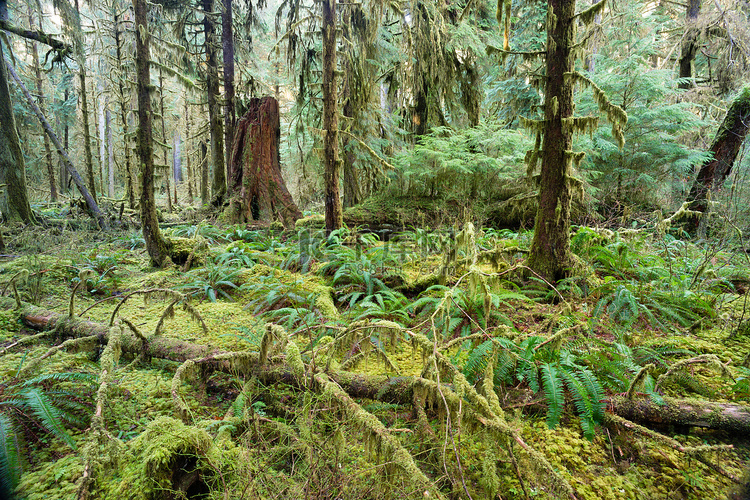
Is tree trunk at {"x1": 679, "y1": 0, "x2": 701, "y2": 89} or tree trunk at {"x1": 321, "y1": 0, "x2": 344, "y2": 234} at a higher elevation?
tree trunk at {"x1": 679, "y1": 0, "x2": 701, "y2": 89}

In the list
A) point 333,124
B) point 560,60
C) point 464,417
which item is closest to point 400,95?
point 333,124

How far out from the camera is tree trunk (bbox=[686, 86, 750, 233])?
6.53 metres

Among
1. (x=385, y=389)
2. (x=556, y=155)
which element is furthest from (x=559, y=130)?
(x=385, y=389)

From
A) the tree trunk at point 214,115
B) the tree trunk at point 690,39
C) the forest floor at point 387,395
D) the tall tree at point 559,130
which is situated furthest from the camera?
the tree trunk at point 214,115

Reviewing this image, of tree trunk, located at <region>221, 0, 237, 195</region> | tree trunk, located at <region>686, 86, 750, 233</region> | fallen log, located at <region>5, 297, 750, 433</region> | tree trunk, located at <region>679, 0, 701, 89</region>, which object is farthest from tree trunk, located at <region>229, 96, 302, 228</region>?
tree trunk, located at <region>679, 0, 701, 89</region>

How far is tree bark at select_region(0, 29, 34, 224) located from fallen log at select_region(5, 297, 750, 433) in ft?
23.6

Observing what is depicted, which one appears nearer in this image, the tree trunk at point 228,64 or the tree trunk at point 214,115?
the tree trunk at point 228,64

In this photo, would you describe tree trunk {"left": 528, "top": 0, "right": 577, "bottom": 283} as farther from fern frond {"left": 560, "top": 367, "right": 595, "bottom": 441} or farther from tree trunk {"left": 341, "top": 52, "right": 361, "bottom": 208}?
tree trunk {"left": 341, "top": 52, "right": 361, "bottom": 208}

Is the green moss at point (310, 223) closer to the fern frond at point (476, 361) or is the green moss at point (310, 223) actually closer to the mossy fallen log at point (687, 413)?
the fern frond at point (476, 361)

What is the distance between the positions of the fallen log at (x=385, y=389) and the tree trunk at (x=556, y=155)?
2190 millimetres

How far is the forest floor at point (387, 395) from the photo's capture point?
1522mm

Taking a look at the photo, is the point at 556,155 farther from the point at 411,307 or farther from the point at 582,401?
the point at 582,401

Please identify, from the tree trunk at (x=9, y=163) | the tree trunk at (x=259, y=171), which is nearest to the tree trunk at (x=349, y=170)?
the tree trunk at (x=259, y=171)

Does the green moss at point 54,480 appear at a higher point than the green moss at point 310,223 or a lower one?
lower
